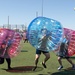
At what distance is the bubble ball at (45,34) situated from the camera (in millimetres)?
9719

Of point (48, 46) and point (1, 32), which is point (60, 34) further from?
point (1, 32)

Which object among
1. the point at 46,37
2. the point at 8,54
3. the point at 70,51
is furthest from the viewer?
the point at 70,51

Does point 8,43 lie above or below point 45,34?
below

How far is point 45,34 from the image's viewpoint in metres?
9.70

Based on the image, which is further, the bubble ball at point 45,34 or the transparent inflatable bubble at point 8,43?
the transparent inflatable bubble at point 8,43

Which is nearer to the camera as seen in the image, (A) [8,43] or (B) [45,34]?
(B) [45,34]

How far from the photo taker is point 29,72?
32.6ft

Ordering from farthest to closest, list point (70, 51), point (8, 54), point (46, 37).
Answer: point (70, 51)
point (8, 54)
point (46, 37)

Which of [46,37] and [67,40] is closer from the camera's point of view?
[46,37]

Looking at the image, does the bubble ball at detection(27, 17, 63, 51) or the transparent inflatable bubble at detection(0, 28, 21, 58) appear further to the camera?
the transparent inflatable bubble at detection(0, 28, 21, 58)

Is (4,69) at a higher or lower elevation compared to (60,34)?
lower

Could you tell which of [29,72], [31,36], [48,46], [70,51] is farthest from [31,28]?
[70,51]

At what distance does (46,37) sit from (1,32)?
6.10 feet

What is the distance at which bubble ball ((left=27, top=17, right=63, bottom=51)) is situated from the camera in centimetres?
972
